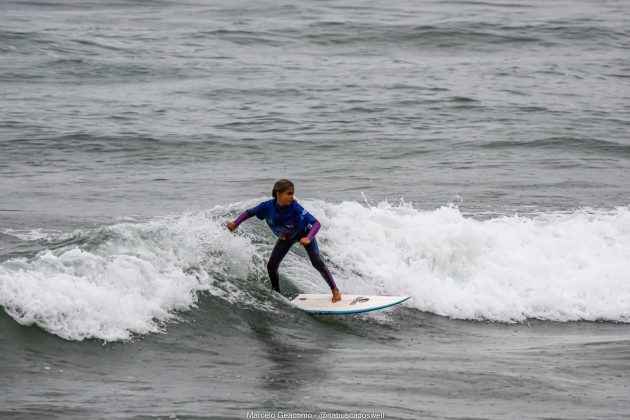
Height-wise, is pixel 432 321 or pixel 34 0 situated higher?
pixel 34 0

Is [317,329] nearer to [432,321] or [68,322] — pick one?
[432,321]

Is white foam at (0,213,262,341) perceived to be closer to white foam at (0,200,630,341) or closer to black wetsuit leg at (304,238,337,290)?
white foam at (0,200,630,341)

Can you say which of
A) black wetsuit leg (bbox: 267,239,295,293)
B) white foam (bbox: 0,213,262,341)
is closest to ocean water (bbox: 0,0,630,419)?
white foam (bbox: 0,213,262,341)

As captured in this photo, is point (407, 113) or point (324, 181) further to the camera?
point (407, 113)

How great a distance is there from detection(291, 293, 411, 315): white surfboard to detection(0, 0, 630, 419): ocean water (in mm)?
227

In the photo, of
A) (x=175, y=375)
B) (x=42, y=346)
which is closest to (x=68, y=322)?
(x=42, y=346)

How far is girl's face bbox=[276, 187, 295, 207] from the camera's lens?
962cm

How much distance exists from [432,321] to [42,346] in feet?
15.6

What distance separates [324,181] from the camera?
16531mm

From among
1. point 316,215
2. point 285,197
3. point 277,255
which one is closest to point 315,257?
point 277,255

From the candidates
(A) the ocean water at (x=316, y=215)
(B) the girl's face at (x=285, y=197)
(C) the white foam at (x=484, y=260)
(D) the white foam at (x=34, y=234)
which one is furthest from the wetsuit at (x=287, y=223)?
(D) the white foam at (x=34, y=234)

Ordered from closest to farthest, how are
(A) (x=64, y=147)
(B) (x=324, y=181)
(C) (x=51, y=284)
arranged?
1. (C) (x=51, y=284)
2. (B) (x=324, y=181)
3. (A) (x=64, y=147)

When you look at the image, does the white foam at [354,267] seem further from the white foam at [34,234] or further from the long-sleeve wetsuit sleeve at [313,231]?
the long-sleeve wetsuit sleeve at [313,231]

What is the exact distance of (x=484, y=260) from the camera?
12.9 metres
